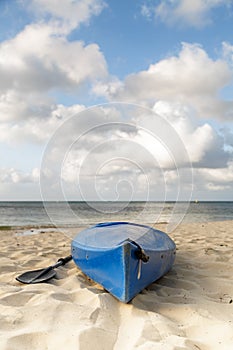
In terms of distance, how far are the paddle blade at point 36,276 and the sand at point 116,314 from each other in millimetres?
72

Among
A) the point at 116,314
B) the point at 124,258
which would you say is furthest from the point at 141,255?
the point at 116,314

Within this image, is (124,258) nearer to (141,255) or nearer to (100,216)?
(141,255)

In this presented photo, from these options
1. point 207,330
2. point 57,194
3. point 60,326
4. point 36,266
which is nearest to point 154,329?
point 207,330

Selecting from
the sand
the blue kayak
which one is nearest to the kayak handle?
the blue kayak

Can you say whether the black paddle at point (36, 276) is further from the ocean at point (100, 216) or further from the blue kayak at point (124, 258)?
the ocean at point (100, 216)

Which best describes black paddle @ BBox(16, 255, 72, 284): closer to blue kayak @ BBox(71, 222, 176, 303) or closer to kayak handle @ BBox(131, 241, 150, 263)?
blue kayak @ BBox(71, 222, 176, 303)

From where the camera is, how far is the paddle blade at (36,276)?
11.8 ft

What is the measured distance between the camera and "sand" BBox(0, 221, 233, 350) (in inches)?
86.7

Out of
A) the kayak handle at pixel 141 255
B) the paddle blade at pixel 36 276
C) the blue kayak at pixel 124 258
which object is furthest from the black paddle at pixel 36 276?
the kayak handle at pixel 141 255

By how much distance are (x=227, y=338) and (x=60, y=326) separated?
127 centimetres

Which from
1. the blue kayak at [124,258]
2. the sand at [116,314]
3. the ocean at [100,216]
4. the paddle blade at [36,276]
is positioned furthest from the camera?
the ocean at [100,216]

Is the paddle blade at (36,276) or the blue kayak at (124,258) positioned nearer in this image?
the blue kayak at (124,258)

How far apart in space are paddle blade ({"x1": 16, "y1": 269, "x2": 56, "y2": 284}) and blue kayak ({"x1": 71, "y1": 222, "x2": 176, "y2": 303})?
15.7 inches

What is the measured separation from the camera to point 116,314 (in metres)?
2.75
